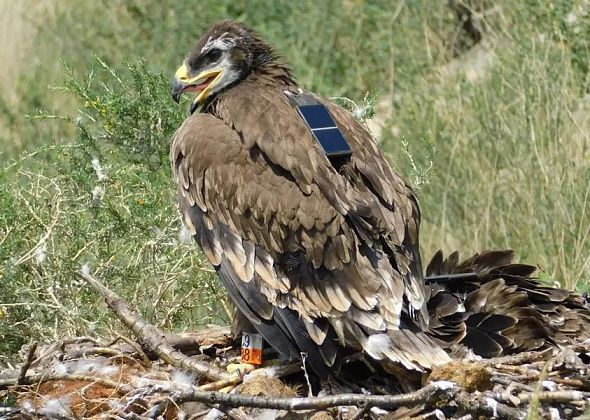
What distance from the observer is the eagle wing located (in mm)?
5156

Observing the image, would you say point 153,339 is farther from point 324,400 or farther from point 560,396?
point 560,396

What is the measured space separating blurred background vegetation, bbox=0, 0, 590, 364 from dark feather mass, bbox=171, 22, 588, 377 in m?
1.00

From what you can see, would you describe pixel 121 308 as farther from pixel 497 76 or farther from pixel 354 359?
pixel 497 76

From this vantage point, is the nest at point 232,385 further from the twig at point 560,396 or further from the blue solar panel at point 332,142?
the blue solar panel at point 332,142

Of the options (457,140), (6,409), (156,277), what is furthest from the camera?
(457,140)

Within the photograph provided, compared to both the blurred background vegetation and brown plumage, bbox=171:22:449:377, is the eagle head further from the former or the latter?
the blurred background vegetation

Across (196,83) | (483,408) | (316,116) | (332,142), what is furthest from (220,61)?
(483,408)

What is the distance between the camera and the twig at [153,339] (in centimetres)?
546

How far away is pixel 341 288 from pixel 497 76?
16.3 feet

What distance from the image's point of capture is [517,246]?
882 centimetres

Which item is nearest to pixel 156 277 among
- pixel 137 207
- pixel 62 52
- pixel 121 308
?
pixel 137 207

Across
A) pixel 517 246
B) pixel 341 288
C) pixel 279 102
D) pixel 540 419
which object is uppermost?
pixel 279 102

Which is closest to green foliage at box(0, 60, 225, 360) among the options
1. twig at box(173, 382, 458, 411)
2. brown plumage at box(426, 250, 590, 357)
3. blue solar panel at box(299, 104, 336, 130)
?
blue solar panel at box(299, 104, 336, 130)

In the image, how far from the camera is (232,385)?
5379 mm
